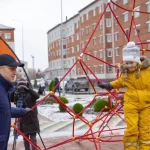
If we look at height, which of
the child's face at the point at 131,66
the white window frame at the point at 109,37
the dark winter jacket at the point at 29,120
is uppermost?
the white window frame at the point at 109,37

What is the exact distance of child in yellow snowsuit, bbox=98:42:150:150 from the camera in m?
4.30

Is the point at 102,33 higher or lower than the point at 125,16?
lower

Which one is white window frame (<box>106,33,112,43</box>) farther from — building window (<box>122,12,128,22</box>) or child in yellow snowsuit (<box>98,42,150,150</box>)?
child in yellow snowsuit (<box>98,42,150,150</box>)

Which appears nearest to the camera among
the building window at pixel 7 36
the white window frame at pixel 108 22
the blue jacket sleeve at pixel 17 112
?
the blue jacket sleeve at pixel 17 112

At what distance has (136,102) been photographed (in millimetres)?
4371

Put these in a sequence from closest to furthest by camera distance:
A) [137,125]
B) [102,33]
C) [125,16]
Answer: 1. [137,125]
2. [125,16]
3. [102,33]

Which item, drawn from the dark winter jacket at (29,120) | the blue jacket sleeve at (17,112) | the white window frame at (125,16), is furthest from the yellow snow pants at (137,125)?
the white window frame at (125,16)

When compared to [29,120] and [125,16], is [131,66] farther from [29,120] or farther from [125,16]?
[125,16]

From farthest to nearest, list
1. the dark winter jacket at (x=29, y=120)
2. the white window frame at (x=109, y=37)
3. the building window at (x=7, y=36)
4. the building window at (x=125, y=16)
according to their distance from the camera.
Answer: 1. the building window at (x=7, y=36)
2. the white window frame at (x=109, y=37)
3. the building window at (x=125, y=16)
4. the dark winter jacket at (x=29, y=120)

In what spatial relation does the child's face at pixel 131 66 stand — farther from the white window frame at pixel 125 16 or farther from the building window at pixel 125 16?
the building window at pixel 125 16

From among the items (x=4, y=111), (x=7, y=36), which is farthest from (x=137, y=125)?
(x=7, y=36)

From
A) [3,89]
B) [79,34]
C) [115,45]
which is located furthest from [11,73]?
[79,34]

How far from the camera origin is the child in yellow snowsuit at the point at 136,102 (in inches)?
169

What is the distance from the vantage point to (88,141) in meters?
6.82
